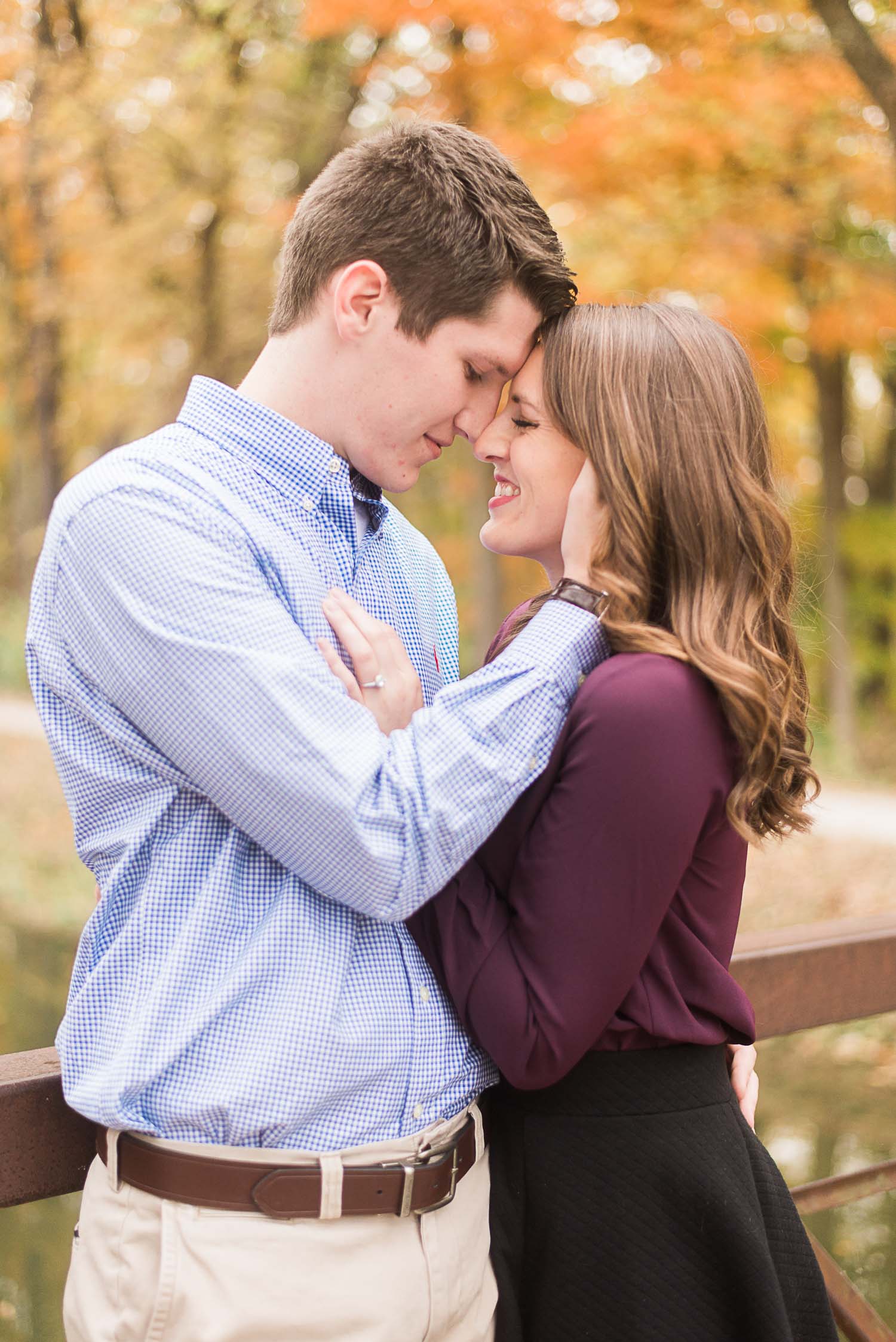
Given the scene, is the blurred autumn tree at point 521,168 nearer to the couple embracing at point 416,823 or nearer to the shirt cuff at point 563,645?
the couple embracing at point 416,823

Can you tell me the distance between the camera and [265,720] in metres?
1.58

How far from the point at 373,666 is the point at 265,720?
25 cm

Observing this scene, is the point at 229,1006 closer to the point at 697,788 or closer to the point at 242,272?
the point at 697,788

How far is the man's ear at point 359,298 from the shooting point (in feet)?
6.52

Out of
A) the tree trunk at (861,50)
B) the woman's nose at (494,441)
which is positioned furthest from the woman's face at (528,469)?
the tree trunk at (861,50)

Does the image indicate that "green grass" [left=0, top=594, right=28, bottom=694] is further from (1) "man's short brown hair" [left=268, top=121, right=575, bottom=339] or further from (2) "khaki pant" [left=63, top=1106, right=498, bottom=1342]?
(2) "khaki pant" [left=63, top=1106, right=498, bottom=1342]

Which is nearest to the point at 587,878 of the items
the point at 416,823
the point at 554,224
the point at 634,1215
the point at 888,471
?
the point at 416,823

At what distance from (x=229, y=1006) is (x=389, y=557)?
83 cm

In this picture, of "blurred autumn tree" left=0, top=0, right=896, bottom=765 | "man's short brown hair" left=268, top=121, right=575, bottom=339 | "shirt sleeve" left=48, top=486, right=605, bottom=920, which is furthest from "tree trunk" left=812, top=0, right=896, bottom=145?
"shirt sleeve" left=48, top=486, right=605, bottom=920

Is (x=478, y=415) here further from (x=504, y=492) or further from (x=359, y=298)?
(x=359, y=298)

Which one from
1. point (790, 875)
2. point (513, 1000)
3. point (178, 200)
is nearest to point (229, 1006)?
point (513, 1000)

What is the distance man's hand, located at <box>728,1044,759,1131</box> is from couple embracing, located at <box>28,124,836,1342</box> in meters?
0.01

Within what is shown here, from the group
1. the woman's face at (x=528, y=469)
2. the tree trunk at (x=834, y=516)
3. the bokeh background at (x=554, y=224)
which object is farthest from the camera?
the tree trunk at (x=834, y=516)

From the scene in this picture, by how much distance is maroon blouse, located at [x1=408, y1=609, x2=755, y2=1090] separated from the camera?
1.74 m
